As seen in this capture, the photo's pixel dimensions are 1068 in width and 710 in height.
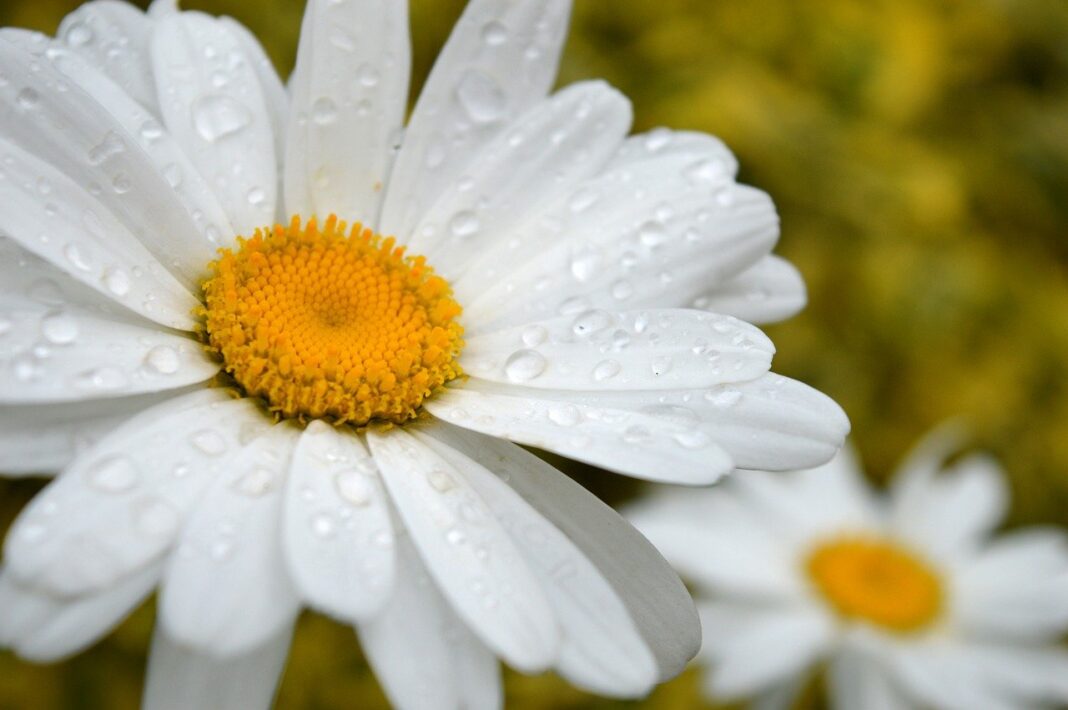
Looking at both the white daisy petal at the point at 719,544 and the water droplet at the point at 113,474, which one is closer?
the water droplet at the point at 113,474

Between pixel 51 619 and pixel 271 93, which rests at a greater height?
pixel 271 93

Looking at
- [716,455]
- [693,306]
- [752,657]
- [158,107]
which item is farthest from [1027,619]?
[158,107]

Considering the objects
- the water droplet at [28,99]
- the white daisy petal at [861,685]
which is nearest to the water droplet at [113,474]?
the water droplet at [28,99]

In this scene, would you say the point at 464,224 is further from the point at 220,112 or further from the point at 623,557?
the point at 623,557

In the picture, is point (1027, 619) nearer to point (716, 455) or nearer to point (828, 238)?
point (828, 238)

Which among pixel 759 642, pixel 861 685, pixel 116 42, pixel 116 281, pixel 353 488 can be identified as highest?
pixel 116 42

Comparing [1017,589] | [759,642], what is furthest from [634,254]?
[1017,589]

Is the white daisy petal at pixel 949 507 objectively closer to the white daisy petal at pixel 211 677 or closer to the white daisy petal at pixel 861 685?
the white daisy petal at pixel 861 685

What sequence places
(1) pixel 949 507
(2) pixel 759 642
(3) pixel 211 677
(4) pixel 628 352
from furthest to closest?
(1) pixel 949 507 → (2) pixel 759 642 → (4) pixel 628 352 → (3) pixel 211 677
